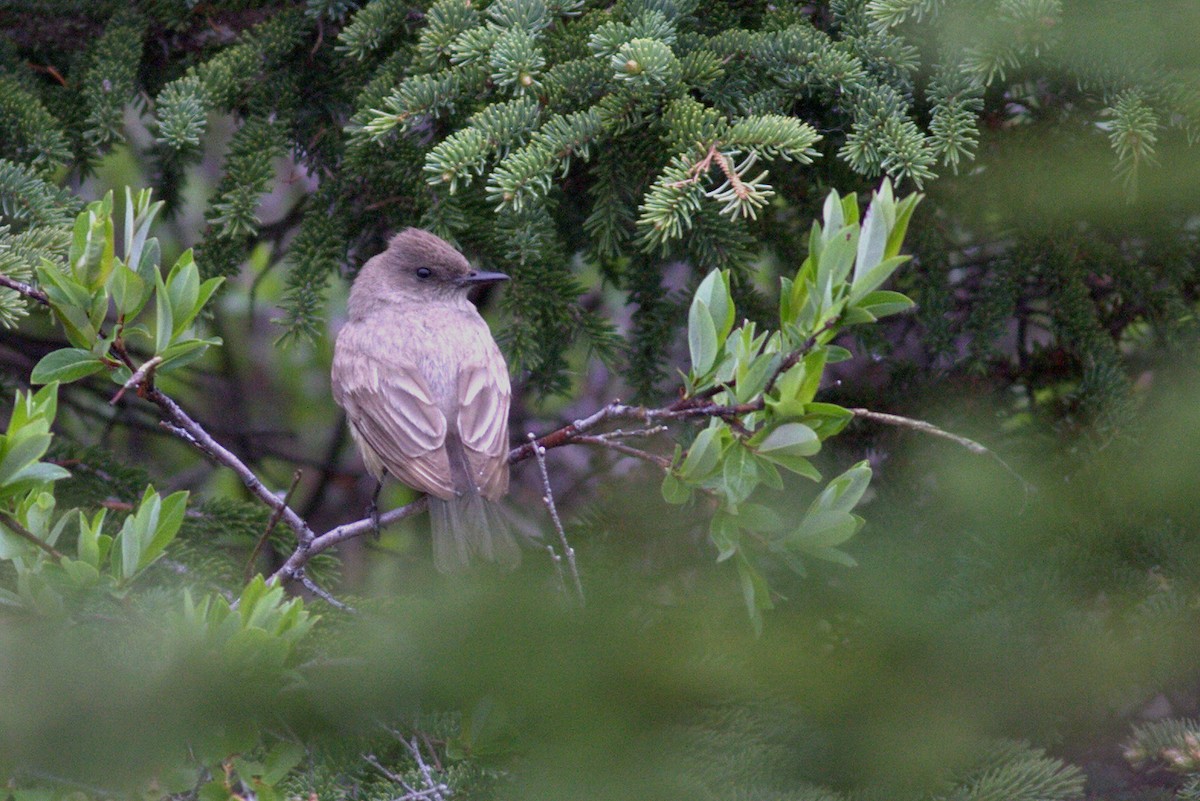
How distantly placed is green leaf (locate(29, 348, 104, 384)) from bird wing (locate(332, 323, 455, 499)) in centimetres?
119

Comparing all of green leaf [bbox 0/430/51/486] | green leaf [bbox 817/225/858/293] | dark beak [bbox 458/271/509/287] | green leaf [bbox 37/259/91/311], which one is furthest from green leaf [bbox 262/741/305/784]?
dark beak [bbox 458/271/509/287]

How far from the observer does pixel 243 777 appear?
1.76 meters

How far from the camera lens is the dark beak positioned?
11.1ft

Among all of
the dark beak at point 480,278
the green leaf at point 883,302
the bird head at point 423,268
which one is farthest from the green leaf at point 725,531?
the bird head at point 423,268

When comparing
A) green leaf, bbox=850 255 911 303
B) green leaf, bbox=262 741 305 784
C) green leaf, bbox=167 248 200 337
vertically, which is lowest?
green leaf, bbox=262 741 305 784

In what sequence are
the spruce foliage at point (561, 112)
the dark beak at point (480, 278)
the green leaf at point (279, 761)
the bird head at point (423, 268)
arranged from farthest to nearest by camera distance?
the bird head at point (423, 268), the dark beak at point (480, 278), the spruce foliage at point (561, 112), the green leaf at point (279, 761)

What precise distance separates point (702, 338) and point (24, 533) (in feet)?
4.18

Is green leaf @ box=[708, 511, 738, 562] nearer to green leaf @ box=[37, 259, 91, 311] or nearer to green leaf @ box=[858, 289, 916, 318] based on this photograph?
green leaf @ box=[858, 289, 916, 318]

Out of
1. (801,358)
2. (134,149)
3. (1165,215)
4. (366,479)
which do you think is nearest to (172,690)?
(801,358)

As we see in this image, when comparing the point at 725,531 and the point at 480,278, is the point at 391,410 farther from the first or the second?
the point at 725,531

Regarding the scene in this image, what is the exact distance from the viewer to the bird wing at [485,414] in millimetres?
3152

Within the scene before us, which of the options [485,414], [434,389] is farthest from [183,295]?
[434,389]

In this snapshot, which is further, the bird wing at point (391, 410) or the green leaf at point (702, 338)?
the bird wing at point (391, 410)

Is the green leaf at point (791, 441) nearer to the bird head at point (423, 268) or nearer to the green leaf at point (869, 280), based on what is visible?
the green leaf at point (869, 280)
